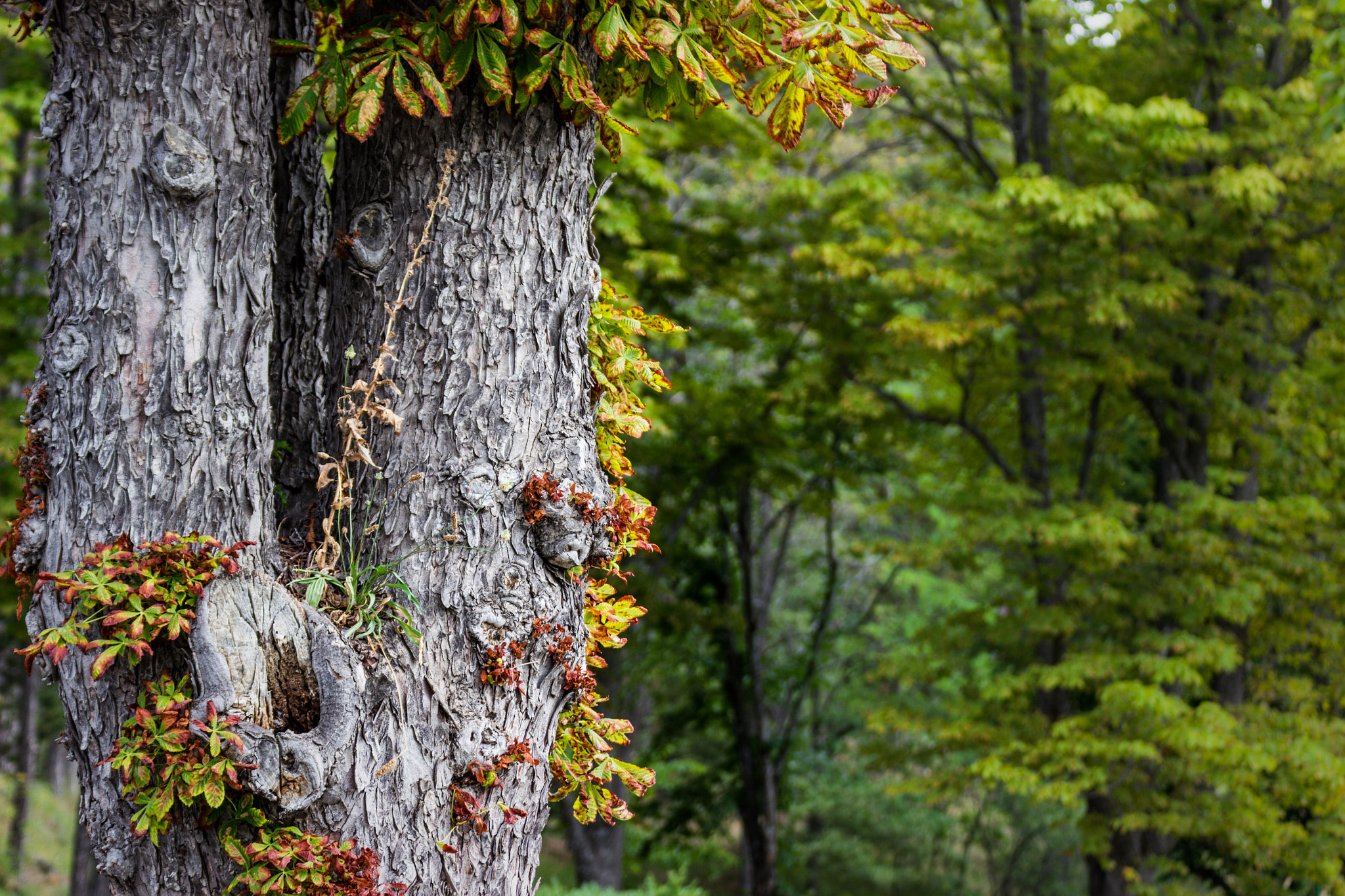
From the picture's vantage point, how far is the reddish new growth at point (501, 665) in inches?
73.2

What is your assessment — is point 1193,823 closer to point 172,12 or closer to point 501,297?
point 501,297

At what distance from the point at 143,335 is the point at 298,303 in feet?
1.51

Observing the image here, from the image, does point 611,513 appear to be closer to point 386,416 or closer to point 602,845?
point 386,416

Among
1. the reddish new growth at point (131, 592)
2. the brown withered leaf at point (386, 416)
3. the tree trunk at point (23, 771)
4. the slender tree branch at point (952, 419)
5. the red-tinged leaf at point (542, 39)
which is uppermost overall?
the red-tinged leaf at point (542, 39)

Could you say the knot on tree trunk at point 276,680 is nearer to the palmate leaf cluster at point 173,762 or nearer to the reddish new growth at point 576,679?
the palmate leaf cluster at point 173,762

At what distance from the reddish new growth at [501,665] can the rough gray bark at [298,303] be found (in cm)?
54

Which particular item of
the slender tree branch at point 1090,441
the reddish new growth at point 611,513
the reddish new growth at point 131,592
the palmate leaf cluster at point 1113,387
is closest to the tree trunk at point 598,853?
the palmate leaf cluster at point 1113,387

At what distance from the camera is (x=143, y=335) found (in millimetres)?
1754

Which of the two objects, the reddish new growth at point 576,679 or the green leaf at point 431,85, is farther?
Result: the reddish new growth at point 576,679

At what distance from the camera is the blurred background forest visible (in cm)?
715

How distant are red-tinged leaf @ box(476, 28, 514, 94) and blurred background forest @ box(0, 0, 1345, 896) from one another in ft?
15.3

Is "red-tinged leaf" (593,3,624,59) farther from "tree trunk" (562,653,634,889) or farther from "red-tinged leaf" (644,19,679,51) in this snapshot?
"tree trunk" (562,653,634,889)

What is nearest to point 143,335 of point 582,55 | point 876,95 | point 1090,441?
point 582,55

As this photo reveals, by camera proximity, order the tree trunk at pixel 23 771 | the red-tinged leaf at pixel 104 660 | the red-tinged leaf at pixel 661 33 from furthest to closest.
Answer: the tree trunk at pixel 23 771 → the red-tinged leaf at pixel 661 33 → the red-tinged leaf at pixel 104 660
